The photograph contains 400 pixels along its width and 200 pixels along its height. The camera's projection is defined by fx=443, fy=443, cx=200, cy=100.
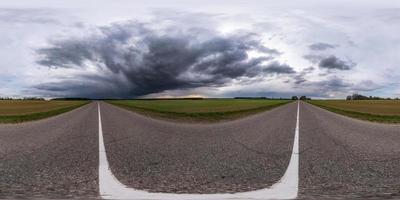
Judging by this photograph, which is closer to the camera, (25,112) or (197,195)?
(197,195)

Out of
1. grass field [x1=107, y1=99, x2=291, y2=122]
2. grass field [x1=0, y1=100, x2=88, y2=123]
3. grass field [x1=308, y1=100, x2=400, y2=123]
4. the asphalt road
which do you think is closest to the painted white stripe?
the asphalt road

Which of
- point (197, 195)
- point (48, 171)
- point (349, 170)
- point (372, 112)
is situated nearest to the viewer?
point (197, 195)

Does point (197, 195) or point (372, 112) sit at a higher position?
point (197, 195)

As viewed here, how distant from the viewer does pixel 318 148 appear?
39.7ft

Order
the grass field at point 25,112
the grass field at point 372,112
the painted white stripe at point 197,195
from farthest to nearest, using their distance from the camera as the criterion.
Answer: the grass field at point 372,112 < the grass field at point 25,112 < the painted white stripe at point 197,195

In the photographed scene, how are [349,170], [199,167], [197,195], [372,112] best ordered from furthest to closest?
[372,112], [199,167], [349,170], [197,195]

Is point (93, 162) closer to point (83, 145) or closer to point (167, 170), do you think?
point (167, 170)

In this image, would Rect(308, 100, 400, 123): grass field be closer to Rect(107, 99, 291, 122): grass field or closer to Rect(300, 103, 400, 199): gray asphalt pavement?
Rect(107, 99, 291, 122): grass field

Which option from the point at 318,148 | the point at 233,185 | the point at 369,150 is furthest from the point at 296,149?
the point at 233,185

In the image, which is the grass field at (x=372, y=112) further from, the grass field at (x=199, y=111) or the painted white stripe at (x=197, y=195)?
the painted white stripe at (x=197, y=195)

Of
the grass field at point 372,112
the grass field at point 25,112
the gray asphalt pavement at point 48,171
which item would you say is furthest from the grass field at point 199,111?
the gray asphalt pavement at point 48,171

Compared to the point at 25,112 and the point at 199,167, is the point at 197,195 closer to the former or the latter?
the point at 199,167

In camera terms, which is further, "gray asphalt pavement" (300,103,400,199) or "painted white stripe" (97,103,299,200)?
"gray asphalt pavement" (300,103,400,199)

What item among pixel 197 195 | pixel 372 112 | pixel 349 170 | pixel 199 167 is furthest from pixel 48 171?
pixel 372 112
